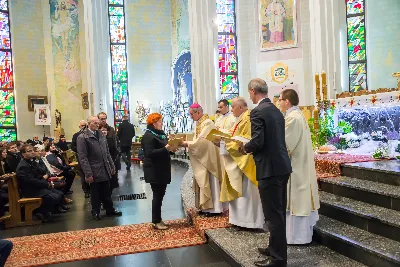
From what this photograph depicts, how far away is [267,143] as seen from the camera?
11.9 feet

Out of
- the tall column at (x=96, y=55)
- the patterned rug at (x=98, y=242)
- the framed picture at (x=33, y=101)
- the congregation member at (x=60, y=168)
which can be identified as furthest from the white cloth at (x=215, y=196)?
the framed picture at (x=33, y=101)

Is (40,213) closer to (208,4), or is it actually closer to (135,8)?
(208,4)

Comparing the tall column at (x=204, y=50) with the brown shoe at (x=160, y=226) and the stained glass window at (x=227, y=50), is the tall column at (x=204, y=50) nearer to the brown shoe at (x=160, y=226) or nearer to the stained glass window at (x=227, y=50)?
the stained glass window at (x=227, y=50)

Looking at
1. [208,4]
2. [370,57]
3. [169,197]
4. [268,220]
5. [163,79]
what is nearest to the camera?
[268,220]

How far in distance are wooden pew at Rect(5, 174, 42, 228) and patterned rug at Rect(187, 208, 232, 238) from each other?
2.67 meters

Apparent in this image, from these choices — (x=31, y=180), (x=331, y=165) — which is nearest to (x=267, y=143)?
(x=331, y=165)

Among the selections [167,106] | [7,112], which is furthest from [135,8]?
[7,112]

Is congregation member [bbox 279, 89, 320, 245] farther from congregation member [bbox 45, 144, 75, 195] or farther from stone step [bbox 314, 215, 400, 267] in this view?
congregation member [bbox 45, 144, 75, 195]

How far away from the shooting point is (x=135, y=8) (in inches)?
780

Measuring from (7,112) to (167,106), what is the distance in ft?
23.8

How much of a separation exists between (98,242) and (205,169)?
179 centimetres

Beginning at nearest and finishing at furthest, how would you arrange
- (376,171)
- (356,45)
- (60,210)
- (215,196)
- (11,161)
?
1. (376,171)
2. (215,196)
3. (60,210)
4. (11,161)
5. (356,45)

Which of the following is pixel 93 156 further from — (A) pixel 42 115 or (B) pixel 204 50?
(A) pixel 42 115

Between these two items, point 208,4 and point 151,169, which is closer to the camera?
point 151,169
